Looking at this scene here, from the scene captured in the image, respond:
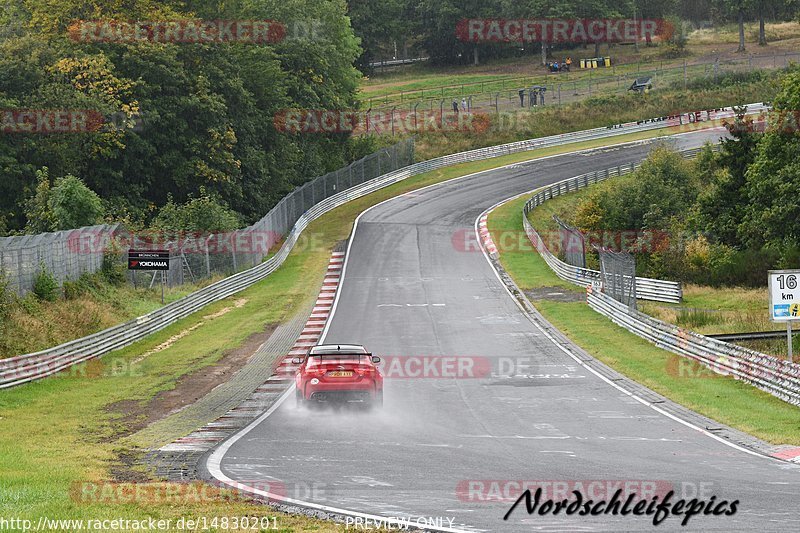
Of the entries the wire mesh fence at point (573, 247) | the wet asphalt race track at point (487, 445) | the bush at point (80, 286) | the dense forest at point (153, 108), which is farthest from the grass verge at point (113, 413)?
the wire mesh fence at point (573, 247)

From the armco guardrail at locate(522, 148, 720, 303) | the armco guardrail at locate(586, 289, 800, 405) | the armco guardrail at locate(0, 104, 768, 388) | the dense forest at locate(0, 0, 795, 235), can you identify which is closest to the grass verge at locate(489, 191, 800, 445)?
the armco guardrail at locate(586, 289, 800, 405)

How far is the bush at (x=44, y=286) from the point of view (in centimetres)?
3584

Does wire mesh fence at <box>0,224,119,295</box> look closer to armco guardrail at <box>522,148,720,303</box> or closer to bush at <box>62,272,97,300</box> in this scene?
bush at <box>62,272,97,300</box>

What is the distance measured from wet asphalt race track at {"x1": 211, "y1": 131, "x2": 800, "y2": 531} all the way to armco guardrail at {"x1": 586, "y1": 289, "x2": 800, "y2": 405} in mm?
3369

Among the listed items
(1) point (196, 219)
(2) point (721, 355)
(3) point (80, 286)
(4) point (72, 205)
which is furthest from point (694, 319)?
(4) point (72, 205)

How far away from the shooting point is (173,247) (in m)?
47.6

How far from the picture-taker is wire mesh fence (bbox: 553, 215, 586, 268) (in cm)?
5128

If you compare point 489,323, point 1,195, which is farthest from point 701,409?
point 1,195

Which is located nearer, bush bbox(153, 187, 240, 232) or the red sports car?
the red sports car

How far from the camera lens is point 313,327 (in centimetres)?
3984

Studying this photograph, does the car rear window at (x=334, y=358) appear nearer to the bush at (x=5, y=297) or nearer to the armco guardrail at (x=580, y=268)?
the bush at (x=5, y=297)

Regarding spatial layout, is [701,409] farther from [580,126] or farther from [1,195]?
[580,126]

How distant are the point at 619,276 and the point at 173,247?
20.0 meters

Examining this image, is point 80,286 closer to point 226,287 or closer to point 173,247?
point 173,247
